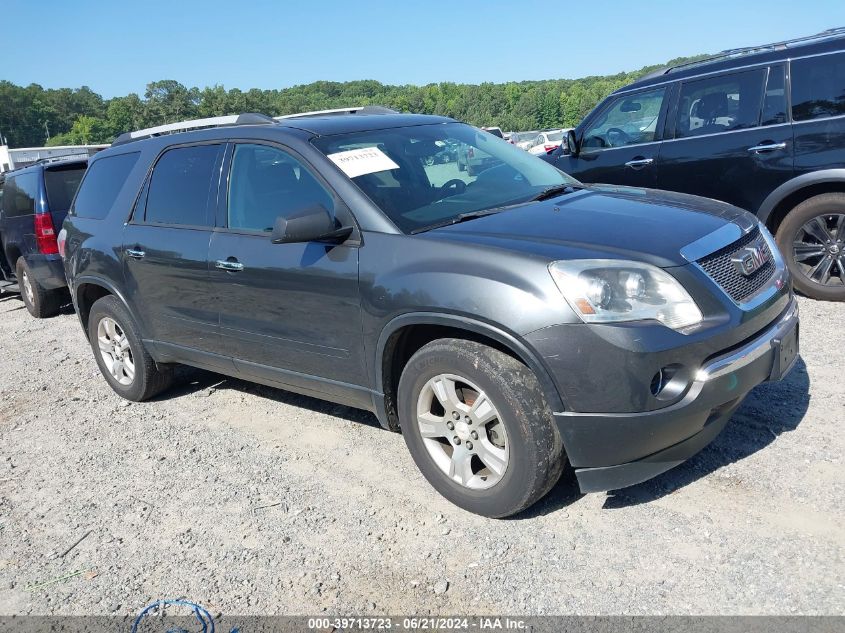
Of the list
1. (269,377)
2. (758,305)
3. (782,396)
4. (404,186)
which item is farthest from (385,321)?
(782,396)

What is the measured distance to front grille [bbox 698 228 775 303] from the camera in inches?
122

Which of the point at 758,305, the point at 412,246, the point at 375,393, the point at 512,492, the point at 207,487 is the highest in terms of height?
the point at 412,246

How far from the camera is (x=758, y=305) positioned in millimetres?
3172

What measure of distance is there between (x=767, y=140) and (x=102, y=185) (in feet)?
17.4

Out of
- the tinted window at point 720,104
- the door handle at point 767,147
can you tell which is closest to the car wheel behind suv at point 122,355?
the tinted window at point 720,104

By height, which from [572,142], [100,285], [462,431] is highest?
[572,142]

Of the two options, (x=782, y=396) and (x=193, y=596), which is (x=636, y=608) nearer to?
(x=193, y=596)

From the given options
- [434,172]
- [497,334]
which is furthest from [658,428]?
[434,172]

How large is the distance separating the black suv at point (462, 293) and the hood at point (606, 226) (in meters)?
0.02

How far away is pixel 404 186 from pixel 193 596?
220 cm

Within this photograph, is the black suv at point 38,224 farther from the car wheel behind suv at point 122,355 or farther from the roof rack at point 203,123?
the roof rack at point 203,123

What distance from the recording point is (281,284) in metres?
3.83

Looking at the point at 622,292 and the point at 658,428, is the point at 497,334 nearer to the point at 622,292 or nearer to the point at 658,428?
the point at 622,292

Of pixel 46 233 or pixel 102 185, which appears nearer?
pixel 102 185
